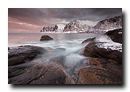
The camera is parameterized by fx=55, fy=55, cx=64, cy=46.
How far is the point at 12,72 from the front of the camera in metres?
1.57

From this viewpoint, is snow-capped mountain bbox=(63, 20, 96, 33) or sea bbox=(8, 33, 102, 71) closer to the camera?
sea bbox=(8, 33, 102, 71)

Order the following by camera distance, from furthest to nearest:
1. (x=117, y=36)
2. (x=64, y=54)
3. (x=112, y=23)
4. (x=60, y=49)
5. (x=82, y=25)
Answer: (x=82, y=25) → (x=112, y=23) → (x=60, y=49) → (x=64, y=54) → (x=117, y=36)

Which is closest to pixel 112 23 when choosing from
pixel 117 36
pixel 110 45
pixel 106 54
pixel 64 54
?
pixel 117 36

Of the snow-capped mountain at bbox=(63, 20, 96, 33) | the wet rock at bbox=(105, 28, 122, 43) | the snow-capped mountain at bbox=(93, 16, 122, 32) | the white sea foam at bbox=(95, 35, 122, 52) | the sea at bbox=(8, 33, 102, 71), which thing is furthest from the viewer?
the snow-capped mountain at bbox=(63, 20, 96, 33)

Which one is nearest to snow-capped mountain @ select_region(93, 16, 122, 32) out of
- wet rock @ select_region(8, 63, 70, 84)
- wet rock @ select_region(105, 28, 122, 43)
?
wet rock @ select_region(105, 28, 122, 43)

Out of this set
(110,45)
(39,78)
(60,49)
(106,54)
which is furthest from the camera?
(60,49)

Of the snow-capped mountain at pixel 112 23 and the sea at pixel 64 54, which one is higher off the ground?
the snow-capped mountain at pixel 112 23

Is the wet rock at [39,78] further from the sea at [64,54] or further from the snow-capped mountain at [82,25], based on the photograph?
the snow-capped mountain at [82,25]

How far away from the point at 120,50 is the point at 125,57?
1.00 feet

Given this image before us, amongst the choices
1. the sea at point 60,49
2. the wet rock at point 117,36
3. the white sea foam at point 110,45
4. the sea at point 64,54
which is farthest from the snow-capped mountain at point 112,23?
the sea at point 60,49

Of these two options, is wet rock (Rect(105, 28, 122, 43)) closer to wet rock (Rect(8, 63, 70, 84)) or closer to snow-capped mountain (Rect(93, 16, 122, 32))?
snow-capped mountain (Rect(93, 16, 122, 32))

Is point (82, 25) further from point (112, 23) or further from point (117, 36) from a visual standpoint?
point (117, 36)
